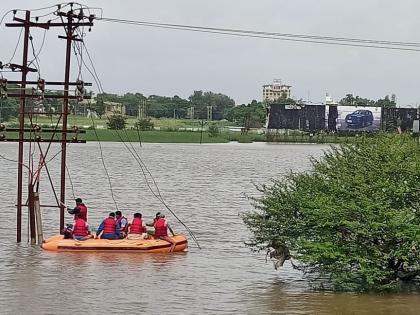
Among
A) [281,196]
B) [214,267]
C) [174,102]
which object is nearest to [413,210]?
[281,196]

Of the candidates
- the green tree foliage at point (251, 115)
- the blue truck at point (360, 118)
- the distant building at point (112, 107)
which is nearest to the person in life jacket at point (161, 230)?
the distant building at point (112, 107)

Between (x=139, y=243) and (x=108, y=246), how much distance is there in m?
0.92

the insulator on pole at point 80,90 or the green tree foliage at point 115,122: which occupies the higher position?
the insulator on pole at point 80,90

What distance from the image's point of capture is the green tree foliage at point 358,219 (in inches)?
699

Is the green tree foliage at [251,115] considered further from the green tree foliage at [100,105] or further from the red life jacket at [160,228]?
the red life jacket at [160,228]

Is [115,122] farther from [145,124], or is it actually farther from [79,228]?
[145,124]

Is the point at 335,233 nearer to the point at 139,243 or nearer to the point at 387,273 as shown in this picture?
the point at 387,273

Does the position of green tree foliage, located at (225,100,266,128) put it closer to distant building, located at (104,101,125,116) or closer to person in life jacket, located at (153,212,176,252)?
distant building, located at (104,101,125,116)

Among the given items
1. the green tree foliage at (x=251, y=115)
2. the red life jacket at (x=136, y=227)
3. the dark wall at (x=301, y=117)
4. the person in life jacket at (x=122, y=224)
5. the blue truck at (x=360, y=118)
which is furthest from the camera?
the green tree foliage at (x=251, y=115)

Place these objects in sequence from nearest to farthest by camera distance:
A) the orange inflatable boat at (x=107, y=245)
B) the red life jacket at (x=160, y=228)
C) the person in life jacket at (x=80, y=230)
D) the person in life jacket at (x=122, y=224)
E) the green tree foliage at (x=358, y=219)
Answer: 1. the green tree foliage at (x=358, y=219)
2. the orange inflatable boat at (x=107, y=245)
3. the person in life jacket at (x=80, y=230)
4. the person in life jacket at (x=122, y=224)
5. the red life jacket at (x=160, y=228)

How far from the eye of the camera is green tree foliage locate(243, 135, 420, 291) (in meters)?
17.8

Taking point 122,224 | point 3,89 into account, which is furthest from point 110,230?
point 3,89

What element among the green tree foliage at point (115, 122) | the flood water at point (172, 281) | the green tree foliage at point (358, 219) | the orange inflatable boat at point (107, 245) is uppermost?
the green tree foliage at point (115, 122)

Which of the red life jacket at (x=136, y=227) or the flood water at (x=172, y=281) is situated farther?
the red life jacket at (x=136, y=227)
